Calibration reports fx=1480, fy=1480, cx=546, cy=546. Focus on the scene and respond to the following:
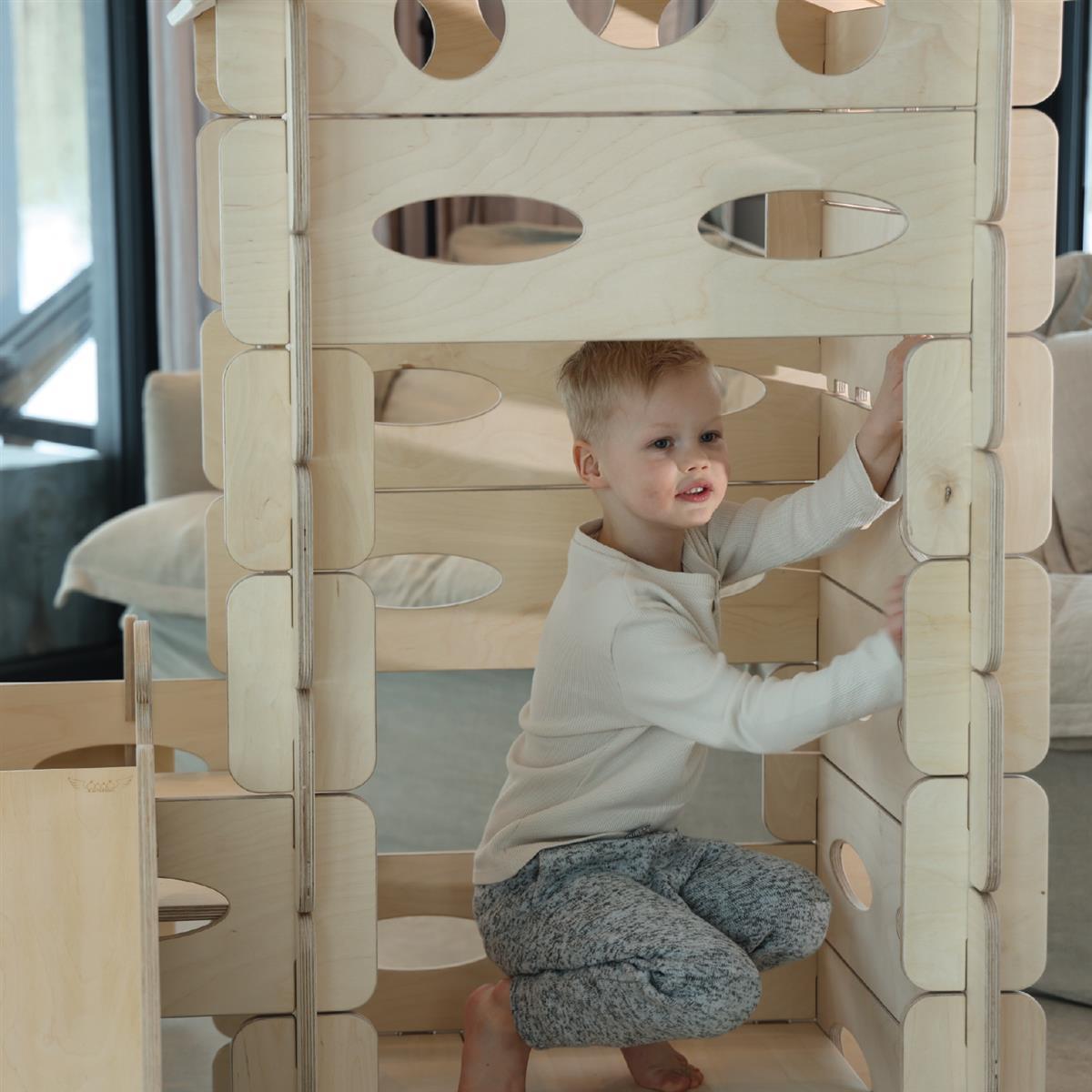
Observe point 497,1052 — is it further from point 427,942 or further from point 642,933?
point 427,942

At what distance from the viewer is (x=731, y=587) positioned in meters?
1.48

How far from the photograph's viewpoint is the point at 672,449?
50.5 inches

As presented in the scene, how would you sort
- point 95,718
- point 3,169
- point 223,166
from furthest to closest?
point 3,169 < point 95,718 < point 223,166

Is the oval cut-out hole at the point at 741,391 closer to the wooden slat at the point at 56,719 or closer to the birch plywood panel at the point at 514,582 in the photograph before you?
the birch plywood panel at the point at 514,582

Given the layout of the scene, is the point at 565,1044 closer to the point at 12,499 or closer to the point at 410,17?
the point at 12,499

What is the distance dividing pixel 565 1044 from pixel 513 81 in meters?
0.73

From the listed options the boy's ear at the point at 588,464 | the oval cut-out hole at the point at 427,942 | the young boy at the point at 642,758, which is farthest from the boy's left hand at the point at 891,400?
the oval cut-out hole at the point at 427,942

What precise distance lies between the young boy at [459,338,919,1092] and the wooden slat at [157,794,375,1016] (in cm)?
18

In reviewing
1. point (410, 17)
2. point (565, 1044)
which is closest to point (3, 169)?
point (410, 17)

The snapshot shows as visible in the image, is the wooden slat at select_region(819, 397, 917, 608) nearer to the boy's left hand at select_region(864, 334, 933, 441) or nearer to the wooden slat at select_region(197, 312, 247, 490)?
the boy's left hand at select_region(864, 334, 933, 441)

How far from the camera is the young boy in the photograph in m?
1.14

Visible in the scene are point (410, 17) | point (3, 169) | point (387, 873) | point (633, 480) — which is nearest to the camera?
point (633, 480)

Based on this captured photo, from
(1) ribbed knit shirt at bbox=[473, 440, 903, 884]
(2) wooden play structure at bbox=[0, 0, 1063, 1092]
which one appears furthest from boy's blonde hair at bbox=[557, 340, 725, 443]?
(2) wooden play structure at bbox=[0, 0, 1063, 1092]

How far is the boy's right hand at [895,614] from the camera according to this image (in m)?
1.09
